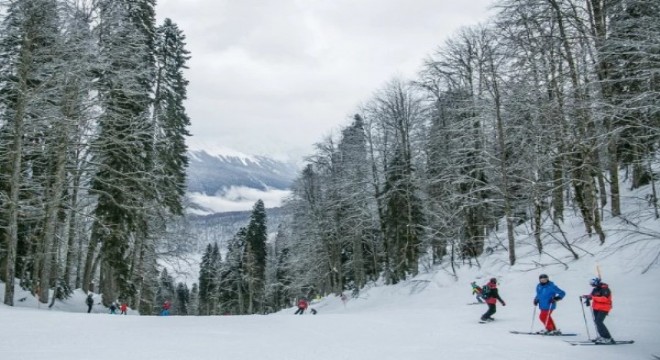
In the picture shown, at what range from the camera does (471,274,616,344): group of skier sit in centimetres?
1030

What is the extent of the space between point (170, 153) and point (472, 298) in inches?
787

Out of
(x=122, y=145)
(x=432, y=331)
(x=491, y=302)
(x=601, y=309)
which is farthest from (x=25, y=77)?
(x=601, y=309)

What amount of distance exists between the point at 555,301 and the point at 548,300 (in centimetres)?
23

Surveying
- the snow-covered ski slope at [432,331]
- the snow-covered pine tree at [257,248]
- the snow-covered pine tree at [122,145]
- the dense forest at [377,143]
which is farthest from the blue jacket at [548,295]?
the snow-covered pine tree at [257,248]

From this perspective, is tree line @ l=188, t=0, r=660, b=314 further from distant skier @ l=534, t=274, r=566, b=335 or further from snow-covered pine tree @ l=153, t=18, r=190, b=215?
snow-covered pine tree @ l=153, t=18, r=190, b=215

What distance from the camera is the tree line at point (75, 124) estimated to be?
17453 mm

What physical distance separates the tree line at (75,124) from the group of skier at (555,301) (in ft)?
46.4

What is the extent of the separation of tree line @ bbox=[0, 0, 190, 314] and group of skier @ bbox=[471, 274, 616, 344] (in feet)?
46.4

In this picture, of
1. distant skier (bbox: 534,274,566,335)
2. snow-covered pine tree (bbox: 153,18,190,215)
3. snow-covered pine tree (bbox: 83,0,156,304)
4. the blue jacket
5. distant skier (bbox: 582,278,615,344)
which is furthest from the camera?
snow-covered pine tree (bbox: 153,18,190,215)

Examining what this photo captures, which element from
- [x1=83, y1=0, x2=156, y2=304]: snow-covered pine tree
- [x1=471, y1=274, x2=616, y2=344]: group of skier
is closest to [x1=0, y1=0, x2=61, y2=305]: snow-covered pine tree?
[x1=83, y1=0, x2=156, y2=304]: snow-covered pine tree

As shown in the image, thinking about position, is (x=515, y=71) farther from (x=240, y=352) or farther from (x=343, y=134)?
(x=343, y=134)

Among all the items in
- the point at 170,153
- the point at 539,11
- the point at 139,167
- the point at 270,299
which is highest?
the point at 539,11

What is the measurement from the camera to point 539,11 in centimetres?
1745

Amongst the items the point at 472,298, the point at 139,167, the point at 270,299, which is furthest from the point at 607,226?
the point at 270,299
